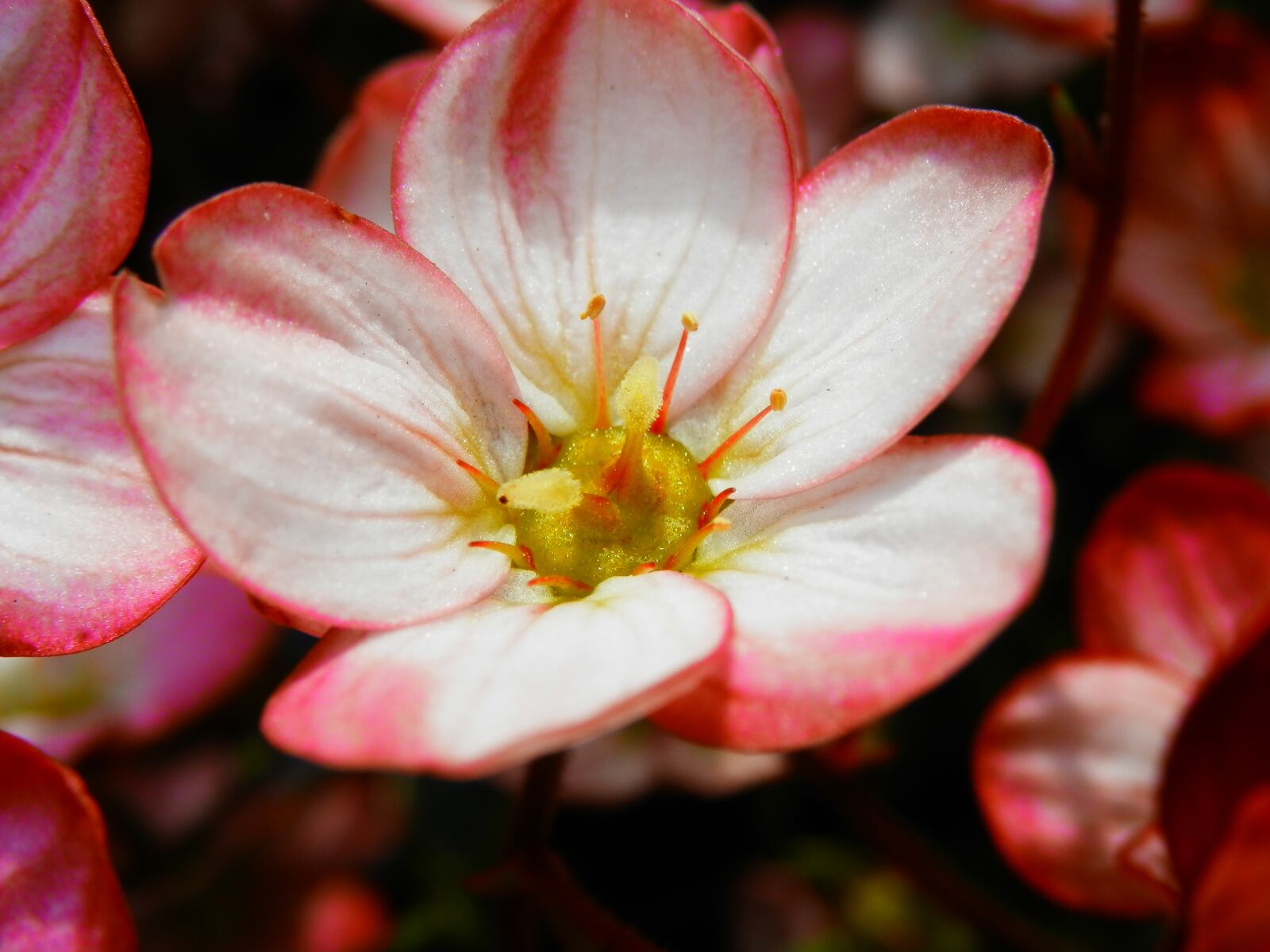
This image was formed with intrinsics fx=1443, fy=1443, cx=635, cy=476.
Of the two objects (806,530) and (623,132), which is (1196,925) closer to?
(806,530)

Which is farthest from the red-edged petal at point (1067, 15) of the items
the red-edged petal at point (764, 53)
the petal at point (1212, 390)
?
the red-edged petal at point (764, 53)

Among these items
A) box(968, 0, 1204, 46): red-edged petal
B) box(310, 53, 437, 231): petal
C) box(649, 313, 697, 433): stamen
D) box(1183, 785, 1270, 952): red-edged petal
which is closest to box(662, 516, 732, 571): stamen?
box(649, 313, 697, 433): stamen

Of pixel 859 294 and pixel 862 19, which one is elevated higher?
pixel 859 294

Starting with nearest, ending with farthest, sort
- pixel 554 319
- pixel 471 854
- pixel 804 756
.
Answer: pixel 554 319 < pixel 804 756 < pixel 471 854

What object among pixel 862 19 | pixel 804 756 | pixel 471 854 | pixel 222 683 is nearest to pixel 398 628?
pixel 804 756

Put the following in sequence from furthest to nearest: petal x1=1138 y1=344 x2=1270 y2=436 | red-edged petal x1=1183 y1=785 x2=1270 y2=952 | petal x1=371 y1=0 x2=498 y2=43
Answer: petal x1=1138 y1=344 x2=1270 y2=436, petal x1=371 y1=0 x2=498 y2=43, red-edged petal x1=1183 y1=785 x2=1270 y2=952

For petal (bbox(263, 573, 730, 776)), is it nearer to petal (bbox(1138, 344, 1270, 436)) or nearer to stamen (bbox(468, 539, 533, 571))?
stamen (bbox(468, 539, 533, 571))
